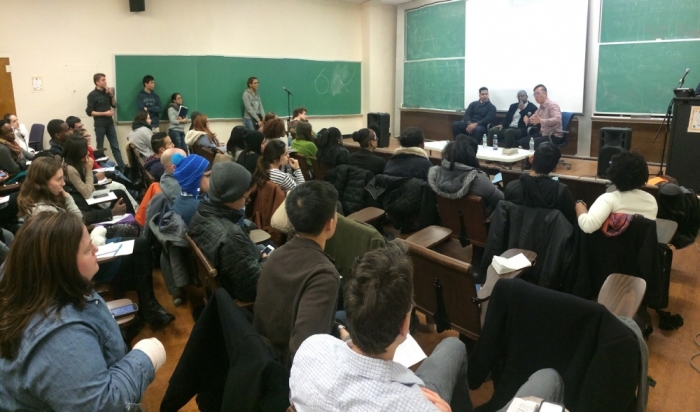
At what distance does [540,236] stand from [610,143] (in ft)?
11.2

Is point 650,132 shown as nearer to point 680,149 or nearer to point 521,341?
point 680,149

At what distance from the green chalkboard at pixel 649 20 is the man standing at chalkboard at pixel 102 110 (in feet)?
24.1

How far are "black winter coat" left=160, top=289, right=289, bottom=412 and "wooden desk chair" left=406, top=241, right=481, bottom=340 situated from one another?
3.10ft

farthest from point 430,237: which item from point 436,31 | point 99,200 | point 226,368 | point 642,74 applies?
point 436,31

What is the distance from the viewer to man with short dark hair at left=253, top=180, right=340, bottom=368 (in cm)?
148

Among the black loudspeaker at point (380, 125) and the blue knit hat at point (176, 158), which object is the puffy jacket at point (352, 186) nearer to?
the blue knit hat at point (176, 158)

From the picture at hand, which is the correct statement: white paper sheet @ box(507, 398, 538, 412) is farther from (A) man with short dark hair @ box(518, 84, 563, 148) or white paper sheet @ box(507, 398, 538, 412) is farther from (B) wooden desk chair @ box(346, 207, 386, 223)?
(A) man with short dark hair @ box(518, 84, 563, 148)

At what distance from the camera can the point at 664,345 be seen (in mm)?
2703

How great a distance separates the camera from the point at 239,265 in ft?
7.15

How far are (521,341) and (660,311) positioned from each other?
6.16 ft

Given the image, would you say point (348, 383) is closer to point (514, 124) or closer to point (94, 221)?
point (94, 221)

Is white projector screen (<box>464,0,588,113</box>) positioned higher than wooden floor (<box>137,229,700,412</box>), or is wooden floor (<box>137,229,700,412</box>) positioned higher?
white projector screen (<box>464,0,588,113</box>)

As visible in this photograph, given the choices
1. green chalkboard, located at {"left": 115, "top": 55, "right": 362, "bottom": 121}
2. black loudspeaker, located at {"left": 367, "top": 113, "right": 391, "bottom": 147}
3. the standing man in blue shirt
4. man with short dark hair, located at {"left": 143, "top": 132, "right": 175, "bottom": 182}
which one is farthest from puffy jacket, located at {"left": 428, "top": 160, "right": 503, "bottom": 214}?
green chalkboard, located at {"left": 115, "top": 55, "right": 362, "bottom": 121}

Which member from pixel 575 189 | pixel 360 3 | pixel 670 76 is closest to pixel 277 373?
pixel 575 189
